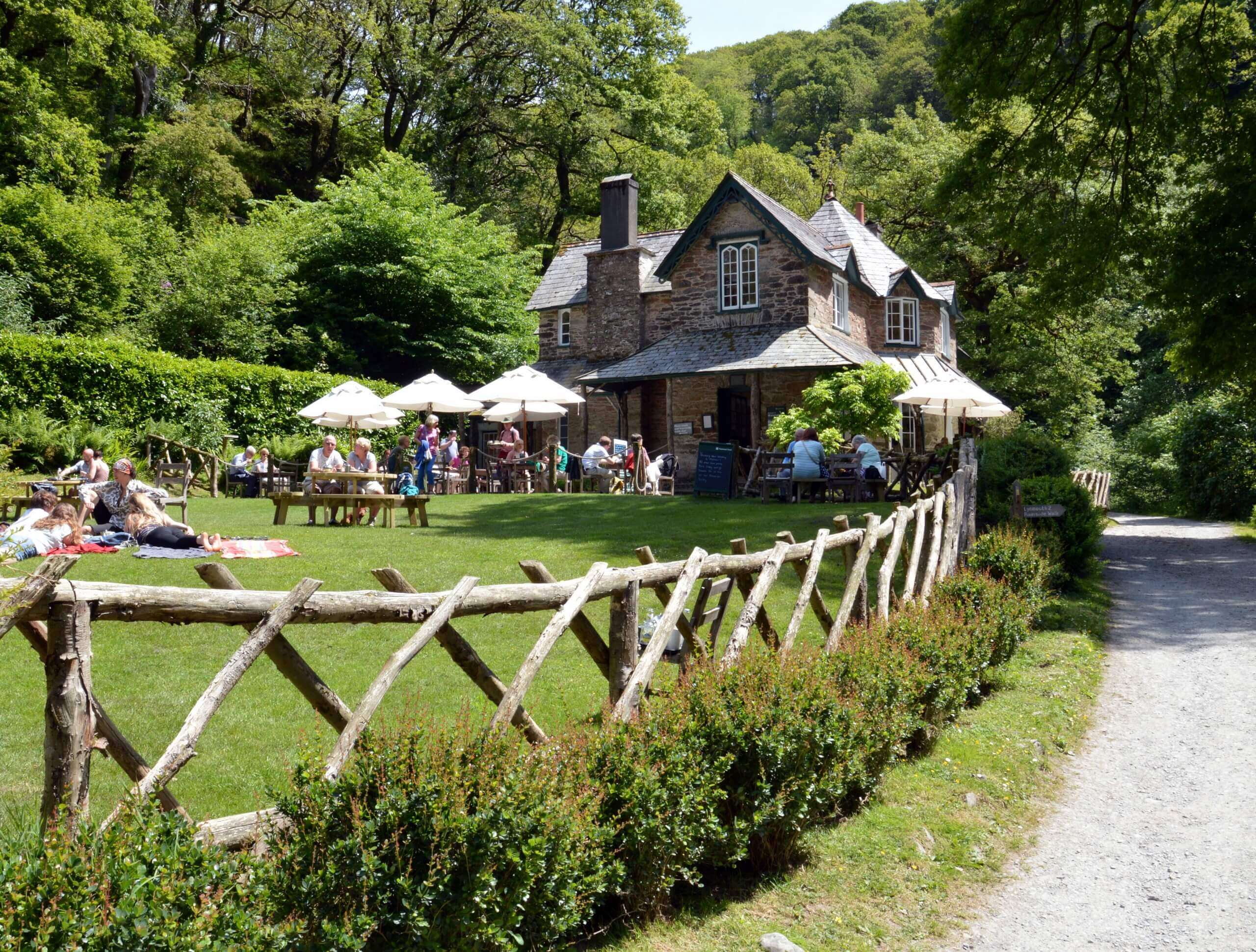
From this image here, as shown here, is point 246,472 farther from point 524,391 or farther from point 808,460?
point 808,460

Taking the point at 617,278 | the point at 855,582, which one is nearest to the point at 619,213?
the point at 617,278

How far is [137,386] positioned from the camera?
23172 mm

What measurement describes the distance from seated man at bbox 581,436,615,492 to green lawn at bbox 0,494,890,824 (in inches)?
326

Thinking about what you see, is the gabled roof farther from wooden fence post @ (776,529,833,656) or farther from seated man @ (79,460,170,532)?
wooden fence post @ (776,529,833,656)

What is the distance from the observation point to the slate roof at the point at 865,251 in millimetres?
32438

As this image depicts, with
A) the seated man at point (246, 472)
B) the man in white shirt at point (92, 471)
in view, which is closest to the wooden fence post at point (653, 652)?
the man in white shirt at point (92, 471)

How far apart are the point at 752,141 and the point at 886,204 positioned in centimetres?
3182

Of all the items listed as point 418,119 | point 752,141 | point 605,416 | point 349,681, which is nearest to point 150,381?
point 605,416

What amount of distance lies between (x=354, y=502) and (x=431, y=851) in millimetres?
12771

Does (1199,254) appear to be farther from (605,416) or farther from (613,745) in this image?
(605,416)

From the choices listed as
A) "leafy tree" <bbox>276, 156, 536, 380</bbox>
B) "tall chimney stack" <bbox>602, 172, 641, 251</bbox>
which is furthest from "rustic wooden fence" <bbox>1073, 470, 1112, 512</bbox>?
"leafy tree" <bbox>276, 156, 536, 380</bbox>

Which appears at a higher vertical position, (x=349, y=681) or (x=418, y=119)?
(x=418, y=119)

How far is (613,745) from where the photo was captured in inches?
193

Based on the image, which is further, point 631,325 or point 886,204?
point 886,204
